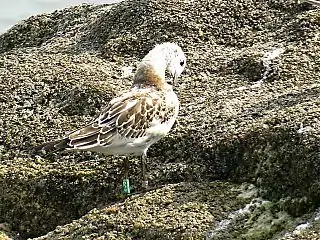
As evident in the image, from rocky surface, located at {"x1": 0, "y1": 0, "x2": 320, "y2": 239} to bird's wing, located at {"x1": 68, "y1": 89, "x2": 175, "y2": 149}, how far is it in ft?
2.08

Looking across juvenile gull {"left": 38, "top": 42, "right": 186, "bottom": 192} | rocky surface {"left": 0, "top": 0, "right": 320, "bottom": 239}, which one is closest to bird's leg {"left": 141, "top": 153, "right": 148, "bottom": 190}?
juvenile gull {"left": 38, "top": 42, "right": 186, "bottom": 192}

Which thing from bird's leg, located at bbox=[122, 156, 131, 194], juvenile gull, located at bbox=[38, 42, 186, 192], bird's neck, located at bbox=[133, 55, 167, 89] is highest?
bird's neck, located at bbox=[133, 55, 167, 89]

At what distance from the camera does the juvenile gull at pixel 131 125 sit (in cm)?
822

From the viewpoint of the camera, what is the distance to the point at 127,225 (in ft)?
25.3

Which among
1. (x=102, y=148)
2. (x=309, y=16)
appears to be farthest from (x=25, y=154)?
(x=309, y=16)

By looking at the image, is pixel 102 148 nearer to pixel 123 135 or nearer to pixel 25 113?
pixel 123 135

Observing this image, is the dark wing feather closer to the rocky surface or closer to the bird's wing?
the bird's wing

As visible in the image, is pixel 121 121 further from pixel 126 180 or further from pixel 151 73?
pixel 151 73

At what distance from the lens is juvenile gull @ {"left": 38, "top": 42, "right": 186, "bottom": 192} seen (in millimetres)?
8219

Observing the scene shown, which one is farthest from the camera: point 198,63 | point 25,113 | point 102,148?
point 198,63

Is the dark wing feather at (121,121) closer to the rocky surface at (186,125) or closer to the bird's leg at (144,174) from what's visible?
the bird's leg at (144,174)

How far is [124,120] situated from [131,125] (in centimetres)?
11

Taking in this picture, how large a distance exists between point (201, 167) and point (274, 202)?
132 centimetres

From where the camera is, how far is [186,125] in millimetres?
9539
